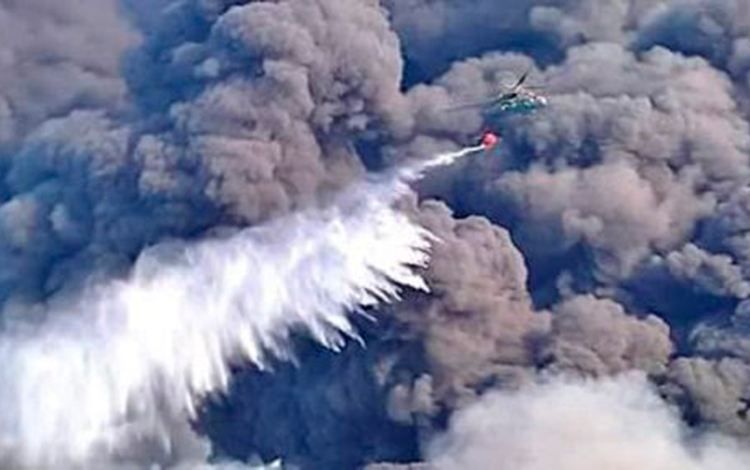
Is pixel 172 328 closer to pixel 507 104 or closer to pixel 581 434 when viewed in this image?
pixel 507 104

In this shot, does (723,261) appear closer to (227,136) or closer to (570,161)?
(570,161)

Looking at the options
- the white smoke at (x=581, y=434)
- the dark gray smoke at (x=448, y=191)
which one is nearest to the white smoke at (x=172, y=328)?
the dark gray smoke at (x=448, y=191)

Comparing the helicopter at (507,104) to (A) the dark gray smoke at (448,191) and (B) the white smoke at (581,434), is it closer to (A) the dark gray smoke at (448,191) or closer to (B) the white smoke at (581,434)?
(A) the dark gray smoke at (448,191)

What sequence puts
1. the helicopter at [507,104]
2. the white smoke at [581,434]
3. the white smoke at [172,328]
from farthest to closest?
the helicopter at [507,104] < the white smoke at [172,328] < the white smoke at [581,434]

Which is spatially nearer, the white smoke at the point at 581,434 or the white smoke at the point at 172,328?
the white smoke at the point at 581,434

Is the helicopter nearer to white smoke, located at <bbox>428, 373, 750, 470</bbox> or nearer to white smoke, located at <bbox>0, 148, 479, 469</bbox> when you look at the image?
white smoke, located at <bbox>0, 148, 479, 469</bbox>
